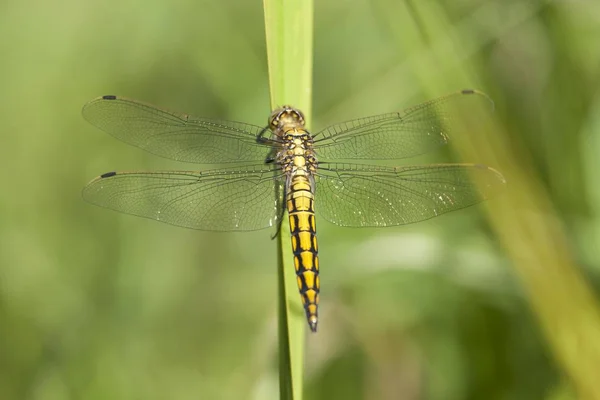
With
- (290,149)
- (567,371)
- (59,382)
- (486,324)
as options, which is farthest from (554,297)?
(59,382)

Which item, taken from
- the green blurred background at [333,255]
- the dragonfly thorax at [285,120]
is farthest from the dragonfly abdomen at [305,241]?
the green blurred background at [333,255]

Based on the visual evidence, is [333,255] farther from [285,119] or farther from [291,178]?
[285,119]

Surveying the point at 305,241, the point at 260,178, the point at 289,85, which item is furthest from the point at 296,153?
the point at 289,85

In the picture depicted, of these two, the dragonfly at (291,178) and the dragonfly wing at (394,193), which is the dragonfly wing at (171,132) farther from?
the dragonfly wing at (394,193)

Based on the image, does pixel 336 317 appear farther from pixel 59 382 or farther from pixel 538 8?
pixel 538 8

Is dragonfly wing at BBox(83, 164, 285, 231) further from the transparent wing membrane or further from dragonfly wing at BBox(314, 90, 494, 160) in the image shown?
dragonfly wing at BBox(314, 90, 494, 160)
